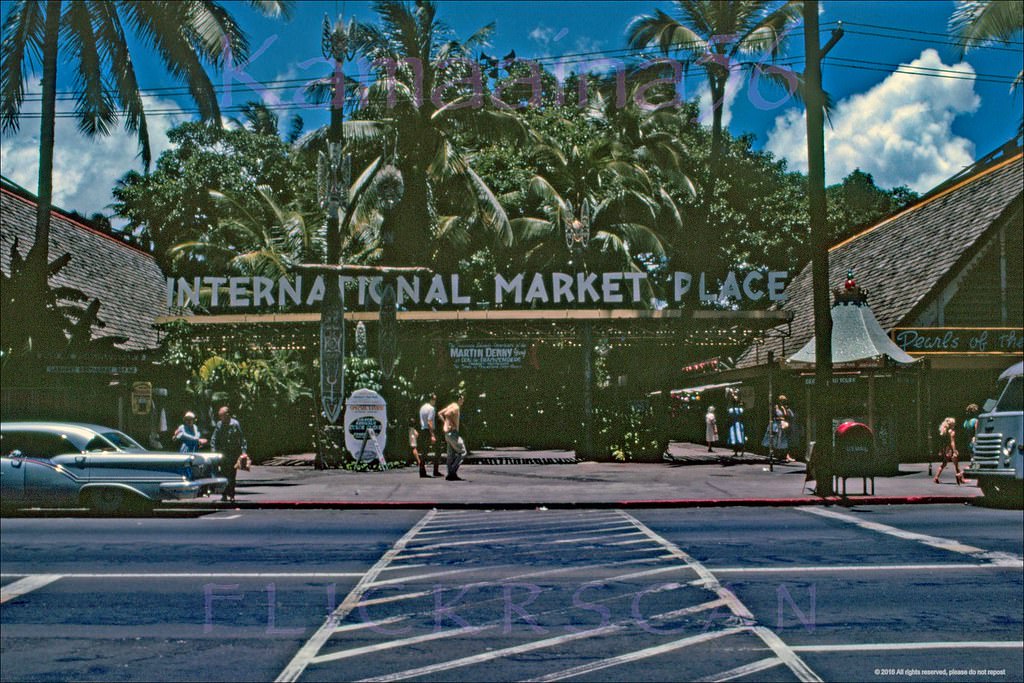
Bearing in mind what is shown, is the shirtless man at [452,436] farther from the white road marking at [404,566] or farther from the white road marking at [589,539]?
the white road marking at [404,566]

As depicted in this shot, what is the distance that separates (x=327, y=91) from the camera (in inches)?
1190

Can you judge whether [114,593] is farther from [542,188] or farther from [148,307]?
[148,307]

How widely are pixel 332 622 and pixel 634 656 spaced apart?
274cm

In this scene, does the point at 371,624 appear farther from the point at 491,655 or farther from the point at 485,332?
the point at 485,332

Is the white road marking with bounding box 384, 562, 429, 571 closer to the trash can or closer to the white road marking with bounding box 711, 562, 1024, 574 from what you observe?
the white road marking with bounding box 711, 562, 1024, 574

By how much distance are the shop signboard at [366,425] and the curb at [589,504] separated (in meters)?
7.33

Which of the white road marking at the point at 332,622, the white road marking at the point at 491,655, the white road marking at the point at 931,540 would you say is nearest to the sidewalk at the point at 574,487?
the white road marking at the point at 931,540

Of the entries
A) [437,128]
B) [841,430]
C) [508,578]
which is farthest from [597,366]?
[508,578]

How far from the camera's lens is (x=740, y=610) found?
31.1 ft

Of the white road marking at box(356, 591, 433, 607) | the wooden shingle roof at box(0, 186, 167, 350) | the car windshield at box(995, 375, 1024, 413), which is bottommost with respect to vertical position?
the white road marking at box(356, 591, 433, 607)

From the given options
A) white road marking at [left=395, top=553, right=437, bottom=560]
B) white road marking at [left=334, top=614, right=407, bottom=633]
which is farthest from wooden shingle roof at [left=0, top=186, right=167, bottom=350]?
white road marking at [left=334, top=614, right=407, bottom=633]

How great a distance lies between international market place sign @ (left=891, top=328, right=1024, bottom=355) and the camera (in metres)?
28.1

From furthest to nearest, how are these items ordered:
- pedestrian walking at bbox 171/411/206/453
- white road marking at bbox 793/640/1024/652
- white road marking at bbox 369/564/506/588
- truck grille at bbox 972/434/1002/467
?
pedestrian walking at bbox 171/411/206/453 < truck grille at bbox 972/434/1002/467 < white road marking at bbox 369/564/506/588 < white road marking at bbox 793/640/1024/652

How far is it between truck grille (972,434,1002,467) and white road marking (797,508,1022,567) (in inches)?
87.8
